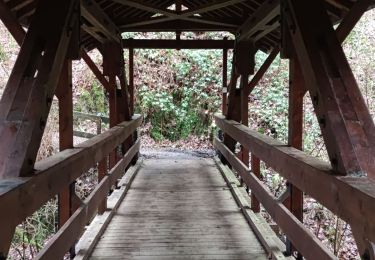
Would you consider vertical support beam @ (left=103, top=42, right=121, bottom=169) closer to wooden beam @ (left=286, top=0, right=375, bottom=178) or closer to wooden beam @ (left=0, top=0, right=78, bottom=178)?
wooden beam @ (left=0, top=0, right=78, bottom=178)

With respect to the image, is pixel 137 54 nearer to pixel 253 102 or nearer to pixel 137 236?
pixel 253 102

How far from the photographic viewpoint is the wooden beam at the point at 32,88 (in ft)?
8.22

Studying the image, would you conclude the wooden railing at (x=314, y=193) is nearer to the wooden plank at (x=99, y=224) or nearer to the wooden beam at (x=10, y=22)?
the wooden plank at (x=99, y=224)

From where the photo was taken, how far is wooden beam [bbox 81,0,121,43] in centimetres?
549

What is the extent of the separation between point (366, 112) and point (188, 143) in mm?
13323

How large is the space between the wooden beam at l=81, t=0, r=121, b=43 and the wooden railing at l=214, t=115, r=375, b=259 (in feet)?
8.18

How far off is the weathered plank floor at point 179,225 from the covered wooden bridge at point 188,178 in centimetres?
2

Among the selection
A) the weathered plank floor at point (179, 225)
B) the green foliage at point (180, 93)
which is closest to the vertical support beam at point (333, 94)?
the weathered plank floor at point (179, 225)

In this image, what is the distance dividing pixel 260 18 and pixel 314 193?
12.8ft

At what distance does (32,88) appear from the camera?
2.78 metres

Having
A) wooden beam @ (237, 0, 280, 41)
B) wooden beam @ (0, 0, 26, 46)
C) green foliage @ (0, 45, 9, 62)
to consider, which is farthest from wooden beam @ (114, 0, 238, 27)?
green foliage @ (0, 45, 9, 62)

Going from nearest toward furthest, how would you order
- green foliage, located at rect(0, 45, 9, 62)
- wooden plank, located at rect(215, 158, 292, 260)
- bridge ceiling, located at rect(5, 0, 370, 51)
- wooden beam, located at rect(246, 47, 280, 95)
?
wooden plank, located at rect(215, 158, 292, 260) < bridge ceiling, located at rect(5, 0, 370, 51) < wooden beam, located at rect(246, 47, 280, 95) < green foliage, located at rect(0, 45, 9, 62)

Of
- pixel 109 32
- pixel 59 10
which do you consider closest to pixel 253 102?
pixel 109 32

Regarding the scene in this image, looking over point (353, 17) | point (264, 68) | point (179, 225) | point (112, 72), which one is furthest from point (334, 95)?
point (112, 72)
